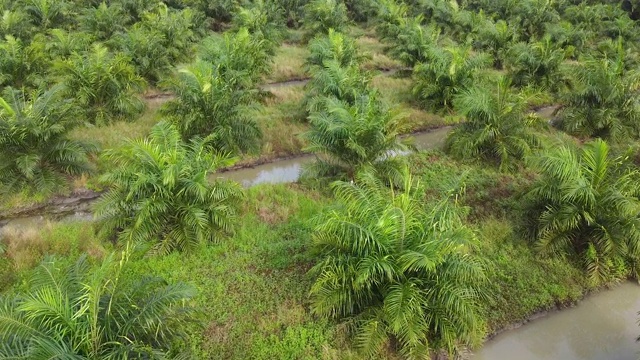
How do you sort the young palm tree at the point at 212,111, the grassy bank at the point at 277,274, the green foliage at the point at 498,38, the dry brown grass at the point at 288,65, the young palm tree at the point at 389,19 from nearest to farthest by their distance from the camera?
the grassy bank at the point at 277,274, the young palm tree at the point at 212,111, the dry brown grass at the point at 288,65, the green foliage at the point at 498,38, the young palm tree at the point at 389,19

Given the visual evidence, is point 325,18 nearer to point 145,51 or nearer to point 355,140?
point 145,51

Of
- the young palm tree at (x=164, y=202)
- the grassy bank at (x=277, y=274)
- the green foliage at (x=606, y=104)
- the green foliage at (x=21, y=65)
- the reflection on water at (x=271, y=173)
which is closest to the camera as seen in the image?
the grassy bank at (x=277, y=274)

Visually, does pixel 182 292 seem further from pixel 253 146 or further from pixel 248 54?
pixel 248 54

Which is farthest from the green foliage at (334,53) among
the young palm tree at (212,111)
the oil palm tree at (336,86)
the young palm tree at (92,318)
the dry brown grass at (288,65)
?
the young palm tree at (92,318)

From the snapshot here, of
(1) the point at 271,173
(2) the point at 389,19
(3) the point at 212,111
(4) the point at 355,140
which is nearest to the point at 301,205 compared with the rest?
(4) the point at 355,140

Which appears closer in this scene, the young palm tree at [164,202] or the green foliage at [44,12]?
the young palm tree at [164,202]

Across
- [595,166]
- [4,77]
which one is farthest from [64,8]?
[595,166]

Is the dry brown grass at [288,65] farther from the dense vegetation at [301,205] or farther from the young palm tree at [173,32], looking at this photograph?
the young palm tree at [173,32]
